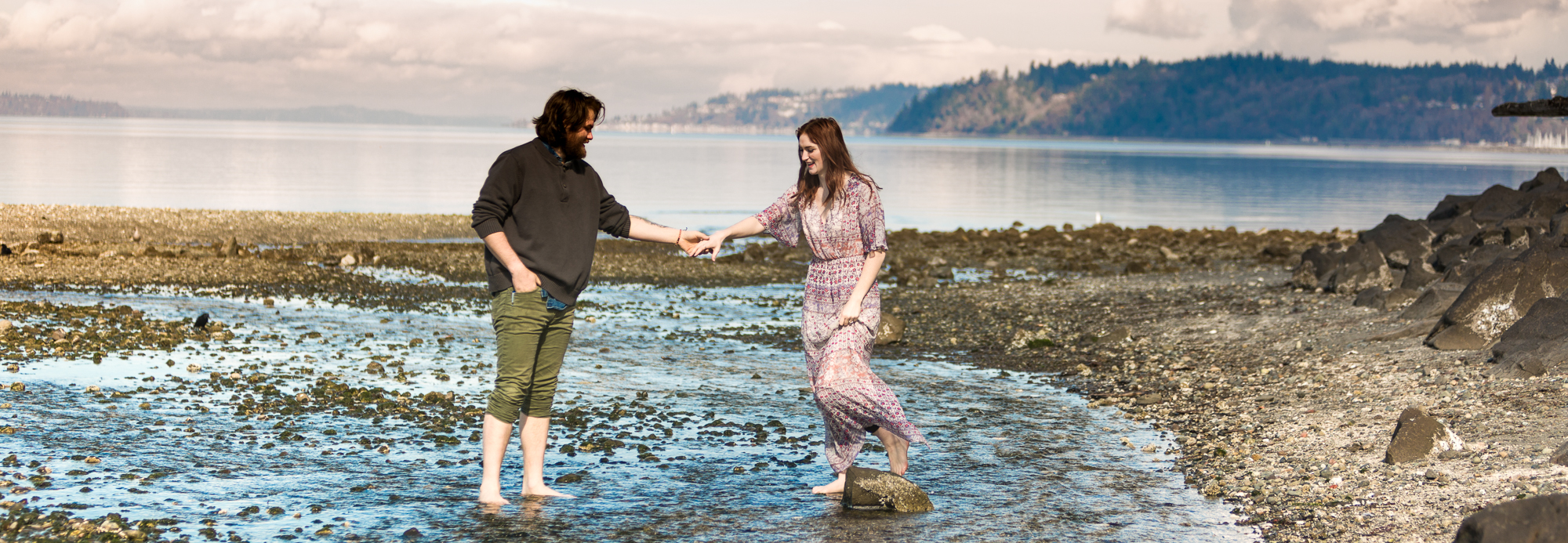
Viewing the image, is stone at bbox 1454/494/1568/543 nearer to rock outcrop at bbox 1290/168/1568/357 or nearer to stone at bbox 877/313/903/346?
rock outcrop at bbox 1290/168/1568/357

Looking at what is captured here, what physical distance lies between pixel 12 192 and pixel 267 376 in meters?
45.9

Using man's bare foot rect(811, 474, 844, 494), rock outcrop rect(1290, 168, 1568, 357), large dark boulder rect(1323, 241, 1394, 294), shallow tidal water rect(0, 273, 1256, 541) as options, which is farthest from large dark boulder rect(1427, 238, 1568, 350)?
man's bare foot rect(811, 474, 844, 494)

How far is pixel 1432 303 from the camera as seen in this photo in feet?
41.1

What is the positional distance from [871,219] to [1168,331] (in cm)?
909

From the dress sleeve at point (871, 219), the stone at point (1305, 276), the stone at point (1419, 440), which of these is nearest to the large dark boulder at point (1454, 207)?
the stone at point (1305, 276)

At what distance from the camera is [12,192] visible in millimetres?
47875

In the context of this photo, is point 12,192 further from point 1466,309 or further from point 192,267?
point 1466,309

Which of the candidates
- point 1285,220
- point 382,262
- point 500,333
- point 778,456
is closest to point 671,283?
point 382,262

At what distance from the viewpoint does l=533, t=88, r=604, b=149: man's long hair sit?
6.23 m

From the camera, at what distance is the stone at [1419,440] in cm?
760

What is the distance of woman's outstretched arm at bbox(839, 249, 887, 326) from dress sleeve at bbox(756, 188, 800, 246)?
1.70 ft

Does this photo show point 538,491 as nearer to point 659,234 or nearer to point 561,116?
point 659,234

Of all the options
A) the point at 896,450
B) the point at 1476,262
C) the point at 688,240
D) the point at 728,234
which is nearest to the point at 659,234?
the point at 688,240

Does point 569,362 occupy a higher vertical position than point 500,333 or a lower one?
lower
